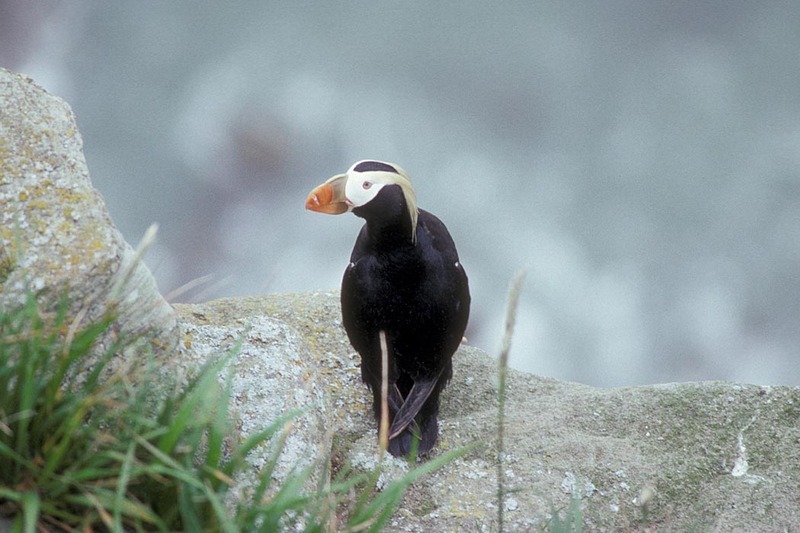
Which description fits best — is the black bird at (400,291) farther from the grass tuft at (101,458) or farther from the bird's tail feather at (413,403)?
the grass tuft at (101,458)

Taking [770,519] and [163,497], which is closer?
[163,497]

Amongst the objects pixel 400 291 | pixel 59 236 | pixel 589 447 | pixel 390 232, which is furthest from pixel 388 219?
pixel 59 236

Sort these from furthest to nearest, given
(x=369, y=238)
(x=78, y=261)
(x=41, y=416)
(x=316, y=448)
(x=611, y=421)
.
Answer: (x=611, y=421) → (x=369, y=238) → (x=316, y=448) → (x=78, y=261) → (x=41, y=416)

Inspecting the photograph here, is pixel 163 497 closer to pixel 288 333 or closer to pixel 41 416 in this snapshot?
pixel 41 416

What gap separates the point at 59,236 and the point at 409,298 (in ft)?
6.52

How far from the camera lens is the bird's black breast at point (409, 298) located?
15.0ft

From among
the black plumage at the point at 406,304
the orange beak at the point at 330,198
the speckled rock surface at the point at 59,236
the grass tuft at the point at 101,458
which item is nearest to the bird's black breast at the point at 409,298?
the black plumage at the point at 406,304

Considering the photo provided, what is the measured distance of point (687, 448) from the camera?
4746 millimetres

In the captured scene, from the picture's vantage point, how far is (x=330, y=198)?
14.5 feet

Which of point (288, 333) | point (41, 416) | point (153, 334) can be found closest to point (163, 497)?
point (41, 416)

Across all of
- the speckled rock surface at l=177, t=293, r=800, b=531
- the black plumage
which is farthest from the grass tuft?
the black plumage

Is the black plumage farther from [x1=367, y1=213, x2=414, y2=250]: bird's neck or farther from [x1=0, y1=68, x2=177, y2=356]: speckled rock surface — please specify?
[x1=0, y1=68, x2=177, y2=356]: speckled rock surface

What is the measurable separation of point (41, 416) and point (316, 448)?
5.26 feet

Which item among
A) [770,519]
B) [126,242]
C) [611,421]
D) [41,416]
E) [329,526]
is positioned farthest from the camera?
[611,421]
